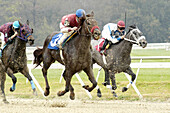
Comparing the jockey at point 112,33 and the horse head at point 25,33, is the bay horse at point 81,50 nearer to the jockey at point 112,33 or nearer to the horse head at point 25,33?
the horse head at point 25,33

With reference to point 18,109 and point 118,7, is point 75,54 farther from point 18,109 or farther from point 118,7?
point 118,7

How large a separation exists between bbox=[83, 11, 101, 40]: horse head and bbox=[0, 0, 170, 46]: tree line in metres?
29.8

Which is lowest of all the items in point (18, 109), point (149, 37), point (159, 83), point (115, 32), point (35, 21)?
point (149, 37)

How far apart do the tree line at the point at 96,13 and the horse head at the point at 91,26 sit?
29783 millimetres

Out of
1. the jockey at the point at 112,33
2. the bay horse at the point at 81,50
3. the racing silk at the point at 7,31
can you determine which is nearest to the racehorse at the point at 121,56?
the jockey at the point at 112,33

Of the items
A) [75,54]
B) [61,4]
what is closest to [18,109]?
[75,54]

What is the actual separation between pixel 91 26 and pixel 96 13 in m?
35.2

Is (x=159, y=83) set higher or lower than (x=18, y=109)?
lower

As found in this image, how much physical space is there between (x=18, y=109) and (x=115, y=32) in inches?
131

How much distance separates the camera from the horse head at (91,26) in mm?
6262

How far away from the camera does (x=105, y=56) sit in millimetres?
8969

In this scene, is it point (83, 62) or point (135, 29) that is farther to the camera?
point (135, 29)

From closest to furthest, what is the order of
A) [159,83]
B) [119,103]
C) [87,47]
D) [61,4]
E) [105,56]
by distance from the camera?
1. [87,47]
2. [119,103]
3. [105,56]
4. [159,83]
5. [61,4]

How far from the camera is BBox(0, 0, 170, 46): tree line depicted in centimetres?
3927
